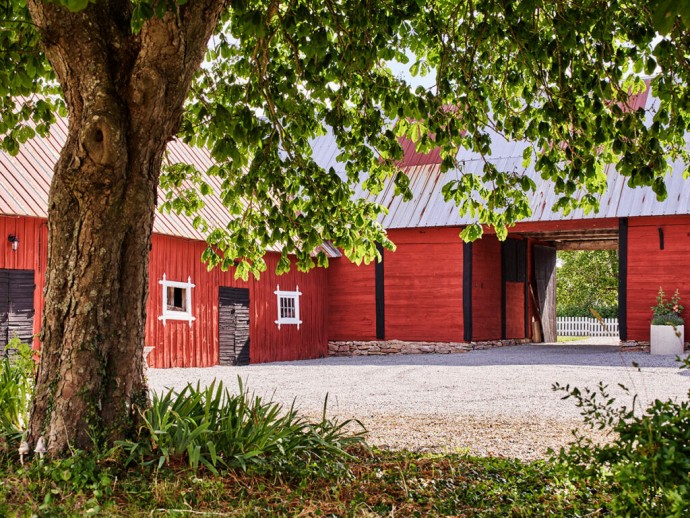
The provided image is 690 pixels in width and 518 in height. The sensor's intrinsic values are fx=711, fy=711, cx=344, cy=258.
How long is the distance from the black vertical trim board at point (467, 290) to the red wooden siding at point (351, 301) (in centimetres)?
251

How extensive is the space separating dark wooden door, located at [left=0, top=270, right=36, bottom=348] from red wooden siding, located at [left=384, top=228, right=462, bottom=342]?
9887 millimetres

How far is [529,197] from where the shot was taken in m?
18.4

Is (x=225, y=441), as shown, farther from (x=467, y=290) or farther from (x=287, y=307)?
(x=467, y=290)

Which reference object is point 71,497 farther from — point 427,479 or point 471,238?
point 471,238

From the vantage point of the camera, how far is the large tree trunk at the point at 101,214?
14.5ft

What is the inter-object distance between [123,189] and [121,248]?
0.38 m

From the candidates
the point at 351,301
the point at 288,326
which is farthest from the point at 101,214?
the point at 351,301

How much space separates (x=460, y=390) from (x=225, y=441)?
6.12 meters

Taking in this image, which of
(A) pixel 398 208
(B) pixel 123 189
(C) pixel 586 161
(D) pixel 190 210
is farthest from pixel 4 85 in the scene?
(A) pixel 398 208

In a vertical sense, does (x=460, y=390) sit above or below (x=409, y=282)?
below

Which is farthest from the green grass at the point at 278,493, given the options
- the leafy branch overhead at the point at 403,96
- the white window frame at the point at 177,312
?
the white window frame at the point at 177,312

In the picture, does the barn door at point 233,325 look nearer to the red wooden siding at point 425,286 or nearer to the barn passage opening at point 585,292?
the red wooden siding at point 425,286

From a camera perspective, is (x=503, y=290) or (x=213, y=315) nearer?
(x=213, y=315)

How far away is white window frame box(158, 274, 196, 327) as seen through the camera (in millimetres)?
14523
